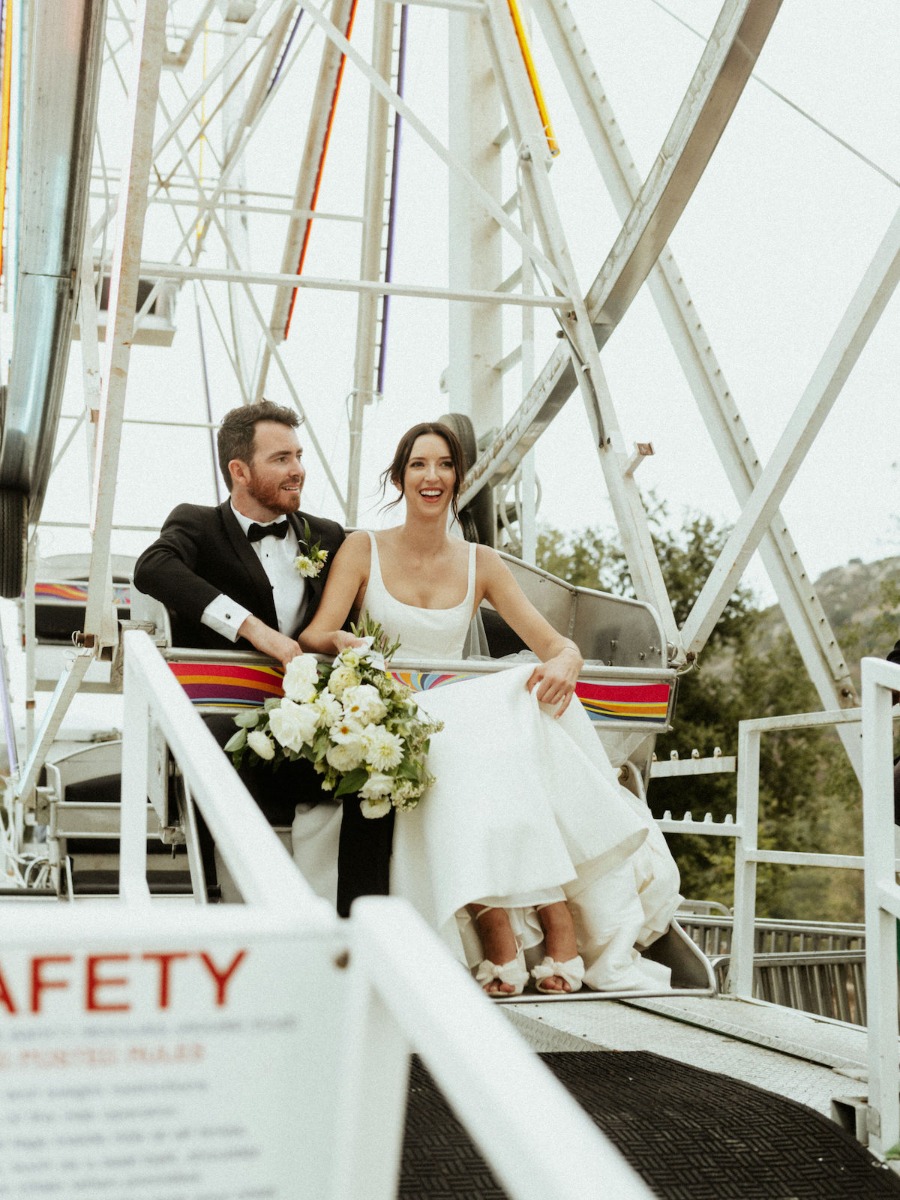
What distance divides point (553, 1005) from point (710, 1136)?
4.36ft

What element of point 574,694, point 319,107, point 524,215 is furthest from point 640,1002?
point 319,107

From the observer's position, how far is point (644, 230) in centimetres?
573

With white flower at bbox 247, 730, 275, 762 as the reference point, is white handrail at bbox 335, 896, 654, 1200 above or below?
below

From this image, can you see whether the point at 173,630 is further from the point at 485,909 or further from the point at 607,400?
the point at 607,400

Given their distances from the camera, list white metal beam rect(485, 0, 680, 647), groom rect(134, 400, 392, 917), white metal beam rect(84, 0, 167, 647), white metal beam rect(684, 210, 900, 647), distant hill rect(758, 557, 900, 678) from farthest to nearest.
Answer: distant hill rect(758, 557, 900, 678) → white metal beam rect(485, 0, 680, 647) → white metal beam rect(684, 210, 900, 647) → groom rect(134, 400, 392, 917) → white metal beam rect(84, 0, 167, 647)

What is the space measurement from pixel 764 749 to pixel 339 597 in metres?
24.4

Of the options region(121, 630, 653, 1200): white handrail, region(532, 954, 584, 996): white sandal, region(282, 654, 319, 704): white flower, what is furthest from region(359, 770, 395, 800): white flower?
region(121, 630, 653, 1200): white handrail

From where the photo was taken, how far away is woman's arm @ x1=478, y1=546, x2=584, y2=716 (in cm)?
414

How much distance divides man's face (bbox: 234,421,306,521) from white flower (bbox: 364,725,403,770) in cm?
121

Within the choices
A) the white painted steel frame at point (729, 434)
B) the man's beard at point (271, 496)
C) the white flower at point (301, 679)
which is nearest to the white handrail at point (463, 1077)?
the white flower at point (301, 679)

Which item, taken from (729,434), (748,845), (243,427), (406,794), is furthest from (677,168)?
(406,794)

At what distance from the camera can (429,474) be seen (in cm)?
456

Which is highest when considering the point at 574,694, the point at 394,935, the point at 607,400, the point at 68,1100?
the point at 607,400

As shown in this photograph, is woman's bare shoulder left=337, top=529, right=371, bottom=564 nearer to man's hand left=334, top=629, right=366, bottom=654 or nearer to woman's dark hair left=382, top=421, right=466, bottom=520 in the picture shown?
Result: woman's dark hair left=382, top=421, right=466, bottom=520
